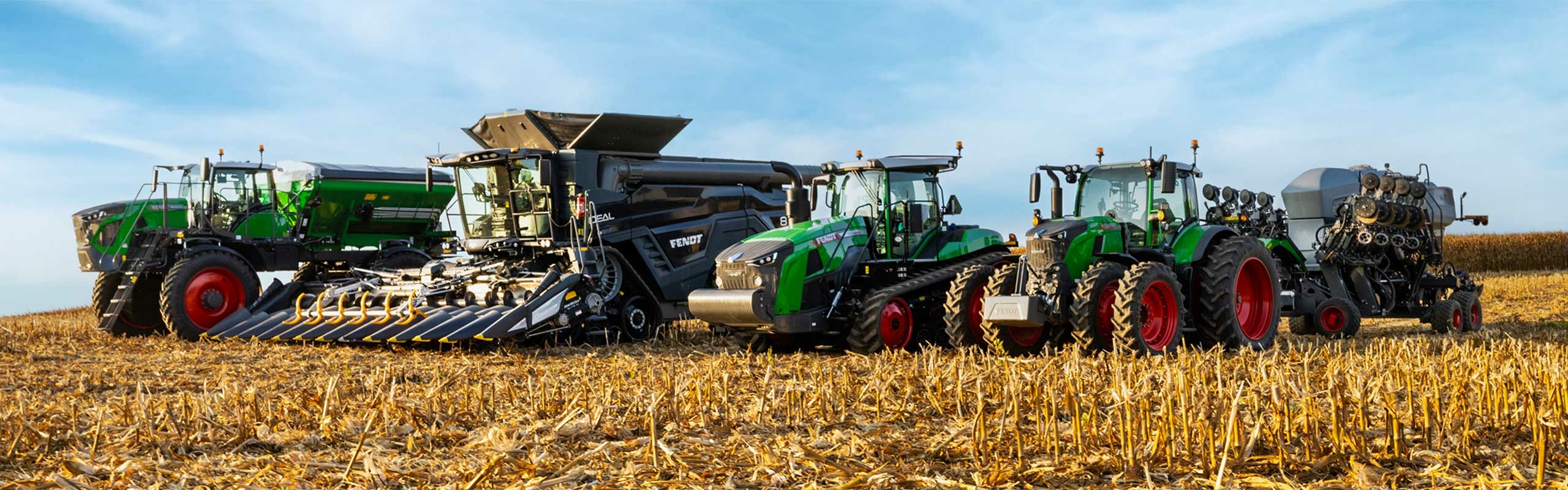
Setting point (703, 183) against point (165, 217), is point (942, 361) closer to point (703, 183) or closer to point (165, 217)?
point (703, 183)

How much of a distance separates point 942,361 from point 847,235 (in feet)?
10.3

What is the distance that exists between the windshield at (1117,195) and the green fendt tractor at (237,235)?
7.22 m

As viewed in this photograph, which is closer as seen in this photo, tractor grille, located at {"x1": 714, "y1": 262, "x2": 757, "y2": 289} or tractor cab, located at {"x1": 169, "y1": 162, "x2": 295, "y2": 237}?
tractor grille, located at {"x1": 714, "y1": 262, "x2": 757, "y2": 289}

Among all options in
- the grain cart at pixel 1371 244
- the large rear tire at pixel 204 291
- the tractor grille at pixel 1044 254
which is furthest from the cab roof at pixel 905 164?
the large rear tire at pixel 204 291

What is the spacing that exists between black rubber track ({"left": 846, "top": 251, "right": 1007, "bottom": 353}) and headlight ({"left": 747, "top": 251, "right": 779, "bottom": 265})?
87cm

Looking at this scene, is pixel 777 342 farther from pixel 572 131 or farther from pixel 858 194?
pixel 572 131

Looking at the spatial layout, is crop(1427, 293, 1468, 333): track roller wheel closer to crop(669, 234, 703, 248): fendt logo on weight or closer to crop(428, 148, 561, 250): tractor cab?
crop(669, 234, 703, 248): fendt logo on weight

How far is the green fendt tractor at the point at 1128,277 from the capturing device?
9484 millimetres

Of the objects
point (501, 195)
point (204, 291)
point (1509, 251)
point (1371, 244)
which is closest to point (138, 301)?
point (204, 291)

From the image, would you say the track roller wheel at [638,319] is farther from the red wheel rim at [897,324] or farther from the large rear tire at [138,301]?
the large rear tire at [138,301]

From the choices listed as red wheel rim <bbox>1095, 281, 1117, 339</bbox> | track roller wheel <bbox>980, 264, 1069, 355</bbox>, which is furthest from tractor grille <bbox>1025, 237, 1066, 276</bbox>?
red wheel rim <bbox>1095, 281, 1117, 339</bbox>

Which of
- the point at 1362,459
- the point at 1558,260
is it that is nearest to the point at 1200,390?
the point at 1362,459

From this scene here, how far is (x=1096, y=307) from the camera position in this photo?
949 centimetres

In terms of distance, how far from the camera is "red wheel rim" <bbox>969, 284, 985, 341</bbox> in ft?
35.1
